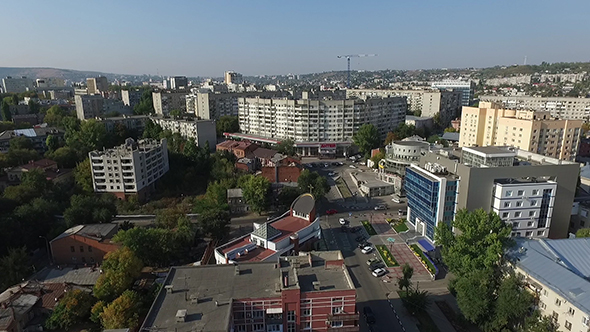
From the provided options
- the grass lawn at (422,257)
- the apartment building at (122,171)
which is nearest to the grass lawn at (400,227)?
the grass lawn at (422,257)

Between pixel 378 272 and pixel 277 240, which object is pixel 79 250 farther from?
pixel 378 272

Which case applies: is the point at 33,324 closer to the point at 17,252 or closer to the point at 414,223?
the point at 17,252

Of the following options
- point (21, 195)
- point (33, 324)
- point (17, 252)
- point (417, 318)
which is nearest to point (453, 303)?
point (417, 318)

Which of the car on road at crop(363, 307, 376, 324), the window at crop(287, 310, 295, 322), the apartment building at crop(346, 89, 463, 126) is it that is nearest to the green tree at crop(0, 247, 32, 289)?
the window at crop(287, 310, 295, 322)

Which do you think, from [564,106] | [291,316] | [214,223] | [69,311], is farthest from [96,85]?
[564,106]

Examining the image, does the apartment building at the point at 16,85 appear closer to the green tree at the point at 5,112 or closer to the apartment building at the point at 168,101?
the green tree at the point at 5,112

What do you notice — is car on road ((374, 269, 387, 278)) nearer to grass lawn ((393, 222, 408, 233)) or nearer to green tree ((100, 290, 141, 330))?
grass lawn ((393, 222, 408, 233))

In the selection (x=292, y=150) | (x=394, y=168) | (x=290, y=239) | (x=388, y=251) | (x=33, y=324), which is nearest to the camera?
(x=33, y=324)
